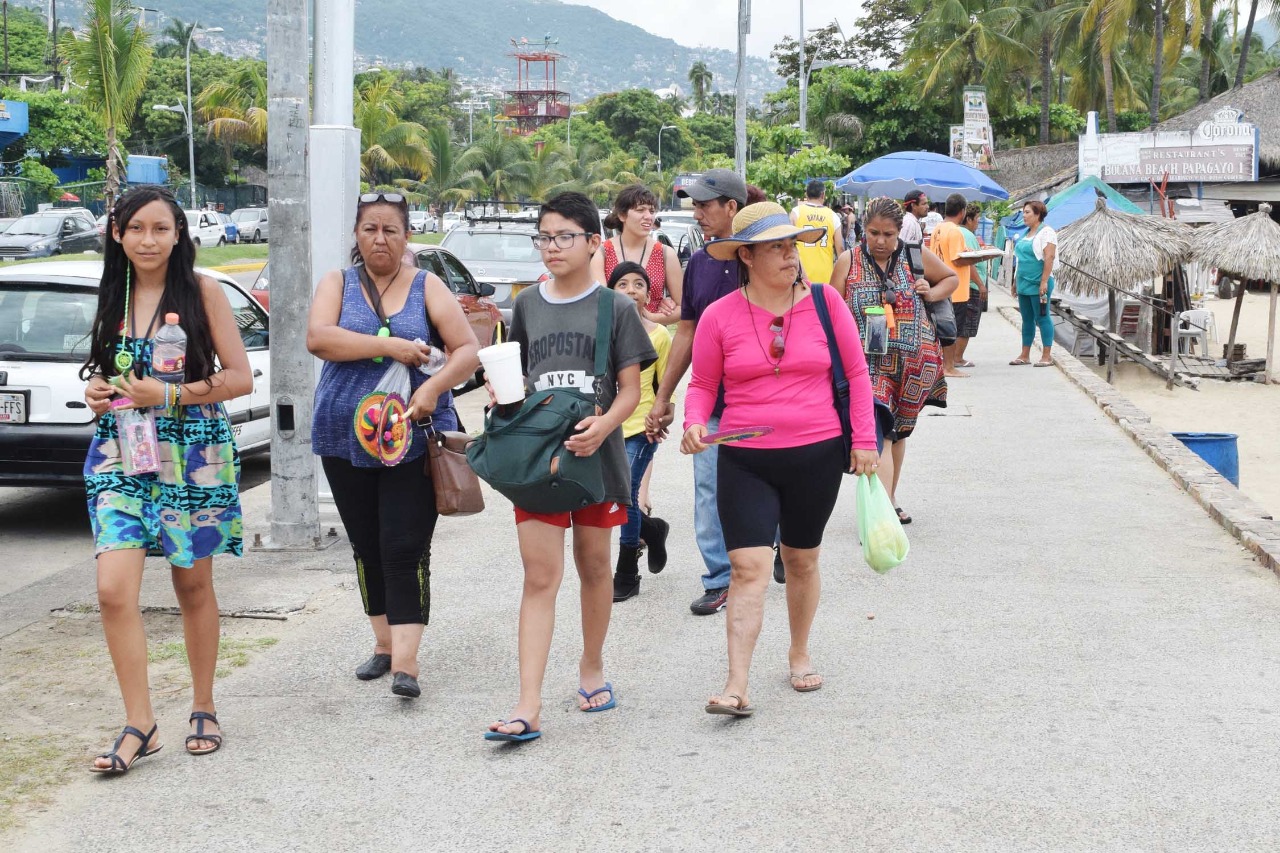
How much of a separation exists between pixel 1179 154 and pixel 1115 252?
19087 millimetres

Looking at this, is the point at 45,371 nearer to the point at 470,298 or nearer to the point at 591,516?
the point at 591,516

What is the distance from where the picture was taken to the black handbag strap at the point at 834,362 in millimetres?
4855

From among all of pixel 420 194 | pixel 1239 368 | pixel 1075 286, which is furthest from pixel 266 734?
pixel 420 194

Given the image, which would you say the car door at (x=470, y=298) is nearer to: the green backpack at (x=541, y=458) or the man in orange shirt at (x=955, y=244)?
the man in orange shirt at (x=955, y=244)

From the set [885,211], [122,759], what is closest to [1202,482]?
[885,211]

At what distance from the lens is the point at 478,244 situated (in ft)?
56.3

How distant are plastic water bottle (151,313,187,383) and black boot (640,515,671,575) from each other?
269 cm

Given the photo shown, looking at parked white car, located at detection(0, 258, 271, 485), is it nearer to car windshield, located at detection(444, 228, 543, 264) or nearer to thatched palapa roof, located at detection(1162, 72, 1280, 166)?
car windshield, located at detection(444, 228, 543, 264)

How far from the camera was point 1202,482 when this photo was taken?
913cm

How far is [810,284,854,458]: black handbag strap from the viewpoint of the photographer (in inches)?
191

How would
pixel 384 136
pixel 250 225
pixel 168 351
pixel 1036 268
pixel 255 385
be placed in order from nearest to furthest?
pixel 168 351 < pixel 255 385 < pixel 1036 268 < pixel 384 136 < pixel 250 225

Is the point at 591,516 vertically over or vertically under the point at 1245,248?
under

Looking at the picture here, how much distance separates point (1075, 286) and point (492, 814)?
16.4m

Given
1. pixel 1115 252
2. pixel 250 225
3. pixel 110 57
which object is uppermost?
pixel 110 57
